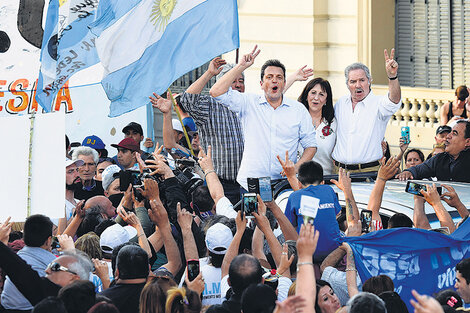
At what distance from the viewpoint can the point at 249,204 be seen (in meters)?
7.82

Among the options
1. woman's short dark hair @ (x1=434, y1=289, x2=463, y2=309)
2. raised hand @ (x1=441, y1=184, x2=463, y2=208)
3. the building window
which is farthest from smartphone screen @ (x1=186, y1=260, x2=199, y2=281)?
the building window

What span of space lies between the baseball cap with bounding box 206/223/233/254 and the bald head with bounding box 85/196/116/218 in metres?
1.87

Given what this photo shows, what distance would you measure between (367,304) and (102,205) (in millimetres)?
4208

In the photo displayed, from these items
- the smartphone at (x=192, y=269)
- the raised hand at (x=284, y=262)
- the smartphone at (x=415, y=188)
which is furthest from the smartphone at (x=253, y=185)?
the smartphone at (x=415, y=188)

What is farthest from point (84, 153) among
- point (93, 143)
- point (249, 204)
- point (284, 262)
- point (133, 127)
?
point (284, 262)

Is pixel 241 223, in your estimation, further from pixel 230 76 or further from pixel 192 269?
pixel 230 76

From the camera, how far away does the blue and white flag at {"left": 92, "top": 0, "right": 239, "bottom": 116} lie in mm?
10234

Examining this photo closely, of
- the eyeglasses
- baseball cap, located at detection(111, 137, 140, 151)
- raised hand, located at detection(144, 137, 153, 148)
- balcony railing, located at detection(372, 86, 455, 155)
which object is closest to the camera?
the eyeglasses

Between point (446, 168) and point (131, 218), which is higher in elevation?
point (446, 168)

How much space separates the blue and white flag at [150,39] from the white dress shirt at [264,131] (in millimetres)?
629

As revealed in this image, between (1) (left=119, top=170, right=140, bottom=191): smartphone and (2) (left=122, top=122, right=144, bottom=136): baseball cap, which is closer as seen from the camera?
(1) (left=119, top=170, right=140, bottom=191): smartphone

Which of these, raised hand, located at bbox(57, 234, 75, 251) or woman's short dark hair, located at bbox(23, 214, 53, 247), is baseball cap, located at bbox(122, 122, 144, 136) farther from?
woman's short dark hair, located at bbox(23, 214, 53, 247)

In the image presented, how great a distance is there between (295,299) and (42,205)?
362 centimetres

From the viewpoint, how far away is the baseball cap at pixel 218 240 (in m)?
7.66
